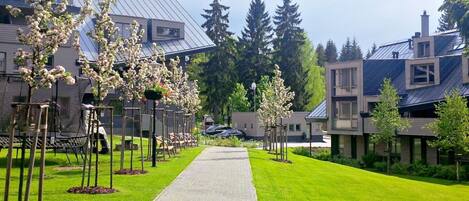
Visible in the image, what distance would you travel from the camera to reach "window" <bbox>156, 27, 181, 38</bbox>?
156 ft

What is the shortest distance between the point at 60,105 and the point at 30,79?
12409mm

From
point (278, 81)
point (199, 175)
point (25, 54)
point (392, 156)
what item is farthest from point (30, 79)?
point (392, 156)

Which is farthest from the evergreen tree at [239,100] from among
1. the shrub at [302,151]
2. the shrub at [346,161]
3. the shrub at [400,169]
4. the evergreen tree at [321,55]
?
the evergreen tree at [321,55]

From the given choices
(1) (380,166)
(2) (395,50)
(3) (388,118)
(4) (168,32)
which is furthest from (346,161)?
(4) (168,32)

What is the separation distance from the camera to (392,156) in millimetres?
37469

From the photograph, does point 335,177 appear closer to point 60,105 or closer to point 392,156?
point 60,105

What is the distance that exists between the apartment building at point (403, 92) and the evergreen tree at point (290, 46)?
22203 mm

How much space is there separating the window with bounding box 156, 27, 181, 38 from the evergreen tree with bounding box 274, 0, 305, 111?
2526cm

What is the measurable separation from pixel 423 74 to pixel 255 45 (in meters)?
36.4

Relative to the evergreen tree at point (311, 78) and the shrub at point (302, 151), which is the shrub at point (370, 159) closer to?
the shrub at point (302, 151)

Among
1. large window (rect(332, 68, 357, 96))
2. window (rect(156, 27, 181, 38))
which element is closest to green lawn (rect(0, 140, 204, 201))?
large window (rect(332, 68, 357, 96))

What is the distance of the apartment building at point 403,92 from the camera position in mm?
35281

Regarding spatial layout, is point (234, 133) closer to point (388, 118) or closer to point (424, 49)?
point (424, 49)

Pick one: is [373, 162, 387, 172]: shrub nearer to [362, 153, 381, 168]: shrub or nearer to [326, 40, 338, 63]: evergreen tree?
[362, 153, 381, 168]: shrub
